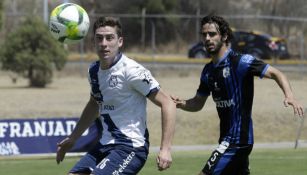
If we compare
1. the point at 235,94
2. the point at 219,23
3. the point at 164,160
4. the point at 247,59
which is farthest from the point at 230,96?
the point at 164,160

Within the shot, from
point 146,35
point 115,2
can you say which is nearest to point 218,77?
point 146,35

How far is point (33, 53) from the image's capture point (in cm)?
2873

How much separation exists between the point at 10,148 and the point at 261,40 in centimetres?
2040

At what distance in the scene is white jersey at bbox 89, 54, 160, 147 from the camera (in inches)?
251

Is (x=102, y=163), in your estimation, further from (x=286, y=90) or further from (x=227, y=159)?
(x=286, y=90)

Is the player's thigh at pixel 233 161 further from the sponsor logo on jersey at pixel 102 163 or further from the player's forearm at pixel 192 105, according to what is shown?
the sponsor logo on jersey at pixel 102 163

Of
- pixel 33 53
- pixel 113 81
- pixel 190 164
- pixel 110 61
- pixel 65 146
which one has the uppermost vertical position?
pixel 110 61

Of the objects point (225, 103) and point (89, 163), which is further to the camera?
point (225, 103)

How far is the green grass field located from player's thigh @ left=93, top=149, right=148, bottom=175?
22.6ft

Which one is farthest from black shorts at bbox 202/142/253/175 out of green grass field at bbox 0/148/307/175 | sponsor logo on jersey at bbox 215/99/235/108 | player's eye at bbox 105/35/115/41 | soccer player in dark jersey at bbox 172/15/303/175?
green grass field at bbox 0/148/307/175

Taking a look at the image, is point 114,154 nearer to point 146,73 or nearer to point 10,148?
point 146,73

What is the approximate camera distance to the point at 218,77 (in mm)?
7344

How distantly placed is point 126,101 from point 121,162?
1.60ft

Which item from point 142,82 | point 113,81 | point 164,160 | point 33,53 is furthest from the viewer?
point 33,53
